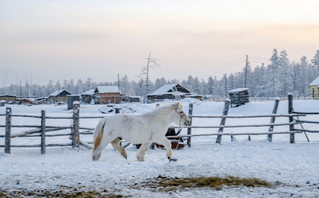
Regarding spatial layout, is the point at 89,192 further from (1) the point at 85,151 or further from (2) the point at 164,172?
(1) the point at 85,151

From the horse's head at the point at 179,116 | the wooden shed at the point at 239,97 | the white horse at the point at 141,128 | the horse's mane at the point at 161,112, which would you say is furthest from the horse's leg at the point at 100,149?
the wooden shed at the point at 239,97

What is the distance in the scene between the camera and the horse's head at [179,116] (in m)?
7.01

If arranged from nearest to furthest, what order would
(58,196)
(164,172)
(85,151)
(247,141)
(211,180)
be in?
(58,196) → (211,180) → (164,172) → (85,151) → (247,141)

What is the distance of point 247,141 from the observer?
11.1 metres

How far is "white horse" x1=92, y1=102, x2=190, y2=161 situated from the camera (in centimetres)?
682

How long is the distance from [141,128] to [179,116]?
0.95 meters

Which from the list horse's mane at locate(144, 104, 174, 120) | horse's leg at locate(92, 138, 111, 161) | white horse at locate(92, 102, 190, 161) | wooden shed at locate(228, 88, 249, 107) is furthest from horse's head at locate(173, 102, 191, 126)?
wooden shed at locate(228, 88, 249, 107)

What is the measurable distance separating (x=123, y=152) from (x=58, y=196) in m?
3.46

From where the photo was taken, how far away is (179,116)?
707cm

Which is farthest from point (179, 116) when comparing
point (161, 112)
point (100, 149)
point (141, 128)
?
point (100, 149)

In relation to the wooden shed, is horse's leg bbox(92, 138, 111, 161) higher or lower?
lower

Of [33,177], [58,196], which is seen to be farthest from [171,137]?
[58,196]

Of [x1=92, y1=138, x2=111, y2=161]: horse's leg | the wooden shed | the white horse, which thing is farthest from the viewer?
the wooden shed

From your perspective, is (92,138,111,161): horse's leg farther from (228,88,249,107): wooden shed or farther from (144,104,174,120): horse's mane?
(228,88,249,107): wooden shed
